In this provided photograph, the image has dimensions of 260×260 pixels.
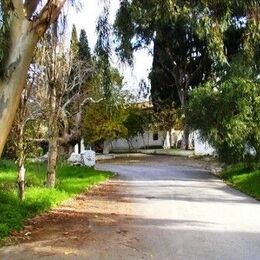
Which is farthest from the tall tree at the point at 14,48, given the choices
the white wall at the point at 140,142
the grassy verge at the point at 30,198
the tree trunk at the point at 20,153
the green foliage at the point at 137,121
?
the white wall at the point at 140,142

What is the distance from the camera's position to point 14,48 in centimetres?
769

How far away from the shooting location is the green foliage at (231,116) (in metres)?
26.6

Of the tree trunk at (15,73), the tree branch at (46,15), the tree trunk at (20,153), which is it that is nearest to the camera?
the tree trunk at (15,73)

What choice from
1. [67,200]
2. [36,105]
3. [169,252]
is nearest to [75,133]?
[36,105]

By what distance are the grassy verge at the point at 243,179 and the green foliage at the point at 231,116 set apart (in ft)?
2.70

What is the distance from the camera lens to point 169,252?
9.30 metres

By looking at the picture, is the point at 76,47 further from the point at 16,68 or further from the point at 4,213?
the point at 16,68

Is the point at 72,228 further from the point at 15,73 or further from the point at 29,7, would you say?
the point at 29,7

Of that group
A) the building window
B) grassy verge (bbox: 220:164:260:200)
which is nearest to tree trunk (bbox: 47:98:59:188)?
grassy verge (bbox: 220:164:260:200)

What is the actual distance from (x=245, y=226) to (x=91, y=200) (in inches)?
279

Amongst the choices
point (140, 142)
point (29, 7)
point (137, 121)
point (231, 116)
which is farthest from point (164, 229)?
point (140, 142)

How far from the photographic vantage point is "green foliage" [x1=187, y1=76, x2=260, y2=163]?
26.6 m

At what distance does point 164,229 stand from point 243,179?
44.7ft

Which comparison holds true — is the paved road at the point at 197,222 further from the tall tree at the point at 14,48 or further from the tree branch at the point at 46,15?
the tree branch at the point at 46,15
